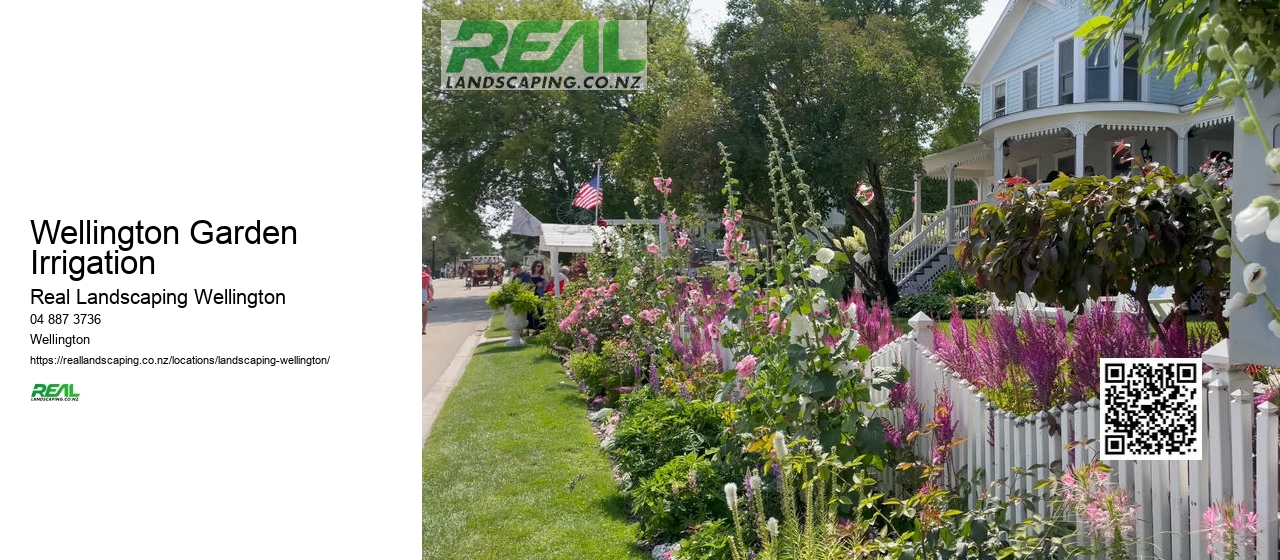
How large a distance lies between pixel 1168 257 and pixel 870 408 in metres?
1.34

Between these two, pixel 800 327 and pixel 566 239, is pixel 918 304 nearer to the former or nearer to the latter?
pixel 566 239

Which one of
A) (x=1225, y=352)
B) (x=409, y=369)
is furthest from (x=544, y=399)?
(x=1225, y=352)

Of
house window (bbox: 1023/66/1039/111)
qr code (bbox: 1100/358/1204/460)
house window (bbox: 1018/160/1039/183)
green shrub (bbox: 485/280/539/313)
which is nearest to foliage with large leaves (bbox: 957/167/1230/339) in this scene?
qr code (bbox: 1100/358/1204/460)

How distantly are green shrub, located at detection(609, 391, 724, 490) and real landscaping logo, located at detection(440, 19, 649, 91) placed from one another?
19.7m

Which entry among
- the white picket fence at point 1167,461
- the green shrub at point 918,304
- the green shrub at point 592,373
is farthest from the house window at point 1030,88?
the white picket fence at point 1167,461

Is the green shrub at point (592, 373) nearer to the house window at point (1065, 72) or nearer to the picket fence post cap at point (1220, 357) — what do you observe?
the picket fence post cap at point (1220, 357)

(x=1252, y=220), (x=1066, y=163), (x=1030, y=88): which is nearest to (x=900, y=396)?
(x=1252, y=220)

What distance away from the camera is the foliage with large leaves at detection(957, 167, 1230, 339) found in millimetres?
3164

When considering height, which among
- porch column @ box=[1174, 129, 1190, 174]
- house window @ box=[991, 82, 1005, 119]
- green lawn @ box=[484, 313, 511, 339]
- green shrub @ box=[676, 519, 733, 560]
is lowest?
green shrub @ box=[676, 519, 733, 560]

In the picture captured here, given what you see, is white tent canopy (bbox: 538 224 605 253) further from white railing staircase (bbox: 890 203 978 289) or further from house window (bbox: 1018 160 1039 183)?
house window (bbox: 1018 160 1039 183)

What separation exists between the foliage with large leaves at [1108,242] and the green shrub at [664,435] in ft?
6.74

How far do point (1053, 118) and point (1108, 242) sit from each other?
15203 millimetres

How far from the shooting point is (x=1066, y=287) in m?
3.39

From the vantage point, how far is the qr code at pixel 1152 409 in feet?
8.10
